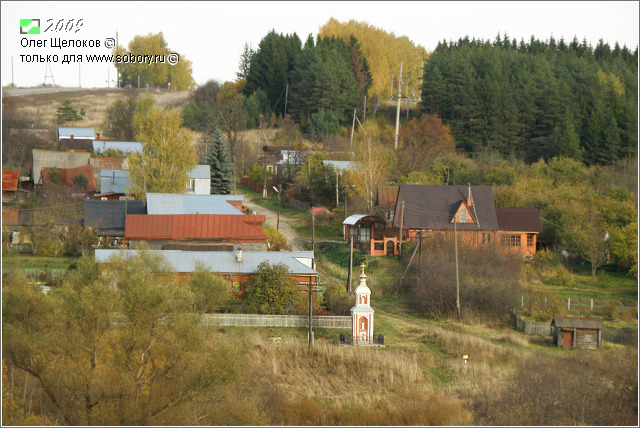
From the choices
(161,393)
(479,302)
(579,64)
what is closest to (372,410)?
(161,393)

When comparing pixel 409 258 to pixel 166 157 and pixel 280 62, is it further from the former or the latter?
pixel 280 62

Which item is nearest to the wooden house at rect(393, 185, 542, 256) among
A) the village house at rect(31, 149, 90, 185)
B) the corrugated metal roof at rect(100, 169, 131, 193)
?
the corrugated metal roof at rect(100, 169, 131, 193)

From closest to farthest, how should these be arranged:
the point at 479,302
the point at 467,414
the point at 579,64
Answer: the point at 467,414 < the point at 479,302 < the point at 579,64

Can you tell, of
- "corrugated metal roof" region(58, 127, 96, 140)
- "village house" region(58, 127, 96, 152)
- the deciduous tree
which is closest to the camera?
the deciduous tree

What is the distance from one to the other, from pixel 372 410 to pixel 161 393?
19.2 feet

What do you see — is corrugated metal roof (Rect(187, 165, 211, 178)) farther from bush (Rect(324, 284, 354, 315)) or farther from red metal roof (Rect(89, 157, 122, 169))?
bush (Rect(324, 284, 354, 315))

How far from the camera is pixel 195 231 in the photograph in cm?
3569

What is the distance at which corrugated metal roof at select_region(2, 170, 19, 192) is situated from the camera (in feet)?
149

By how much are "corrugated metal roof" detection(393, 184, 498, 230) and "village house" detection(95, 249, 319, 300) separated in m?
10.1

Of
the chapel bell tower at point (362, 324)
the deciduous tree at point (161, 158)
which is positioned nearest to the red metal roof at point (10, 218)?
the deciduous tree at point (161, 158)

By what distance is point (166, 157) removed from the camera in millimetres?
43562

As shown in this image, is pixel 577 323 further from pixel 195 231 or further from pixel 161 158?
pixel 161 158

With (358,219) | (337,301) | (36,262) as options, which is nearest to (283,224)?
(358,219)

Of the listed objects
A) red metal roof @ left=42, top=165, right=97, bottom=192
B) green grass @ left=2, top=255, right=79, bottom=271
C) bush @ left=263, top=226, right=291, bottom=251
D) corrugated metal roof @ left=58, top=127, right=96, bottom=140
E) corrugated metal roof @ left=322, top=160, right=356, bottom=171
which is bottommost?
green grass @ left=2, top=255, right=79, bottom=271
